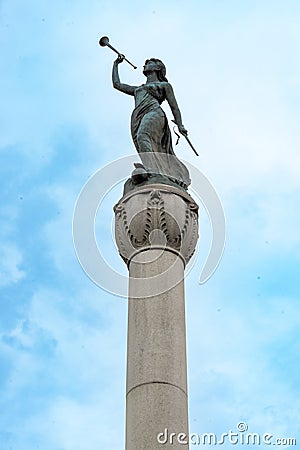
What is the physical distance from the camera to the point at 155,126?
18.8 m

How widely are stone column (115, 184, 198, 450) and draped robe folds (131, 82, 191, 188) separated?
3.05 ft

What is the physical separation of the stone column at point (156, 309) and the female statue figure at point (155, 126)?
0.96 metres

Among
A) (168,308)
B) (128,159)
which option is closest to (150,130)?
(128,159)

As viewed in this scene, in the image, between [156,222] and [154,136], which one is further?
[154,136]

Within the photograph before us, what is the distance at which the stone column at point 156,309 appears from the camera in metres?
14.3

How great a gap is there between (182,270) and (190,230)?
→ 3.07ft

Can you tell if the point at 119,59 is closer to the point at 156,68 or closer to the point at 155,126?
the point at 156,68

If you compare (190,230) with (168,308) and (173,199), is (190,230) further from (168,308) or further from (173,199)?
(168,308)

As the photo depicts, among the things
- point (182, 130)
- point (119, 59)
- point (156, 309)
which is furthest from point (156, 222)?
point (119, 59)

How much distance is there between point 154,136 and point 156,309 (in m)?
4.81

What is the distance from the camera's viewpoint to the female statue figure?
1825 cm

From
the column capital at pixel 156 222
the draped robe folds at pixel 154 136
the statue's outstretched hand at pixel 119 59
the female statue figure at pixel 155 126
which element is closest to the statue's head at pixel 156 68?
the female statue figure at pixel 155 126

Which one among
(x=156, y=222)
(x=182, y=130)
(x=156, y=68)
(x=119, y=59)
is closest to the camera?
(x=156, y=222)

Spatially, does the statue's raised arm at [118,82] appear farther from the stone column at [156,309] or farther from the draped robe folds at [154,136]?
the stone column at [156,309]
